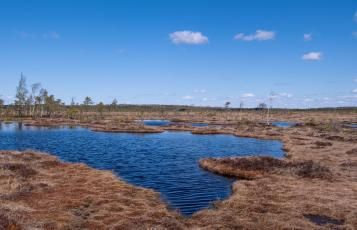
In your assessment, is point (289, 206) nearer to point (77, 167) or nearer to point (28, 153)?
point (77, 167)

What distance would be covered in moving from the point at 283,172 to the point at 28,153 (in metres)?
32.1

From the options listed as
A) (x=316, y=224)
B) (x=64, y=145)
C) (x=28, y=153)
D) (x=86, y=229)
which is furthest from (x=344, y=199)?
(x=64, y=145)

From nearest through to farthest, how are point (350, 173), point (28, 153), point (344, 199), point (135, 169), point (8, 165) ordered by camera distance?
point (344, 199), point (8, 165), point (350, 173), point (135, 169), point (28, 153)

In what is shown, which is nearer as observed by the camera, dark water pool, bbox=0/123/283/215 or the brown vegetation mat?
the brown vegetation mat

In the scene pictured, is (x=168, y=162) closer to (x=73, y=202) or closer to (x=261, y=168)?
(x=261, y=168)

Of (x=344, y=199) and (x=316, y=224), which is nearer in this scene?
(x=316, y=224)

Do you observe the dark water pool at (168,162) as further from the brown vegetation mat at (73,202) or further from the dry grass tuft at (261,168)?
the brown vegetation mat at (73,202)

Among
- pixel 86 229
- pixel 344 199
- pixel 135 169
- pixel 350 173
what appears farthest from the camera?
pixel 135 169

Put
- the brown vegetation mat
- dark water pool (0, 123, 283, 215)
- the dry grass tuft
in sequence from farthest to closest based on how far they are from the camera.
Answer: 1. the dry grass tuft
2. dark water pool (0, 123, 283, 215)
3. the brown vegetation mat

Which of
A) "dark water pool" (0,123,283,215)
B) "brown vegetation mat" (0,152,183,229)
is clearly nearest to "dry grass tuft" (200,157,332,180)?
"dark water pool" (0,123,283,215)

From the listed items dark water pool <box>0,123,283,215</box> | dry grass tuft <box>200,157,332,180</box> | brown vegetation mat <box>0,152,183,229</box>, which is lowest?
dark water pool <box>0,123,283,215</box>

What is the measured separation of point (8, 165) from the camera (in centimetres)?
3600

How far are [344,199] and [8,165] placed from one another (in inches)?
1205

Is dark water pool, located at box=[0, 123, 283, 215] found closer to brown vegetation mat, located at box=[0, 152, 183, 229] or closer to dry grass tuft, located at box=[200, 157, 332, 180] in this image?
dry grass tuft, located at box=[200, 157, 332, 180]
